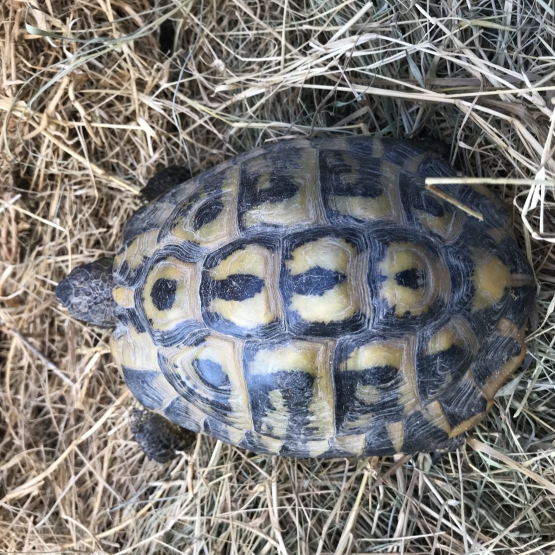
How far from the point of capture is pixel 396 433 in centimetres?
198

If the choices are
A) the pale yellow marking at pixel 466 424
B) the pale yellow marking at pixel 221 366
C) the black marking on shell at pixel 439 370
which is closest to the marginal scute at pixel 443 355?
the black marking on shell at pixel 439 370

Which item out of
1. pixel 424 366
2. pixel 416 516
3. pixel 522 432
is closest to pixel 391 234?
pixel 424 366

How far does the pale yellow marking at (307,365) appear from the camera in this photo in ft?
5.85

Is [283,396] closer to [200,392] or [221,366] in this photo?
[221,366]

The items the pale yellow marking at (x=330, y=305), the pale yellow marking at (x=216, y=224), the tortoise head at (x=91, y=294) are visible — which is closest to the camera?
the pale yellow marking at (x=330, y=305)

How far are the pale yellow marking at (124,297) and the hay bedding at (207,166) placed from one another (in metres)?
0.58

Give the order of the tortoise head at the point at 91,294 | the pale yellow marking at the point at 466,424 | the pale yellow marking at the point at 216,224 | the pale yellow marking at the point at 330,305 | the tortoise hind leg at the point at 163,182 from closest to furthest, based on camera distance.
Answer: the pale yellow marking at the point at 330,305
the pale yellow marking at the point at 216,224
the pale yellow marking at the point at 466,424
the tortoise head at the point at 91,294
the tortoise hind leg at the point at 163,182

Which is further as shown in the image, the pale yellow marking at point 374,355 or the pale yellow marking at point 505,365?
the pale yellow marking at point 505,365

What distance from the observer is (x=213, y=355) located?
189cm

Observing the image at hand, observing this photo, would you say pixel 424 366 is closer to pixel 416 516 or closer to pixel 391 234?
pixel 391 234

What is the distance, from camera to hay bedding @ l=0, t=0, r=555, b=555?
7.07ft

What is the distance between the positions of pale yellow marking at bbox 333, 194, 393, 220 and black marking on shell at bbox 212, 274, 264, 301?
42 cm

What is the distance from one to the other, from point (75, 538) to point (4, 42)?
8.29 ft

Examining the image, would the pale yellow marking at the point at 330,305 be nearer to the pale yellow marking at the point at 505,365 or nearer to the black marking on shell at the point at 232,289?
the black marking on shell at the point at 232,289
